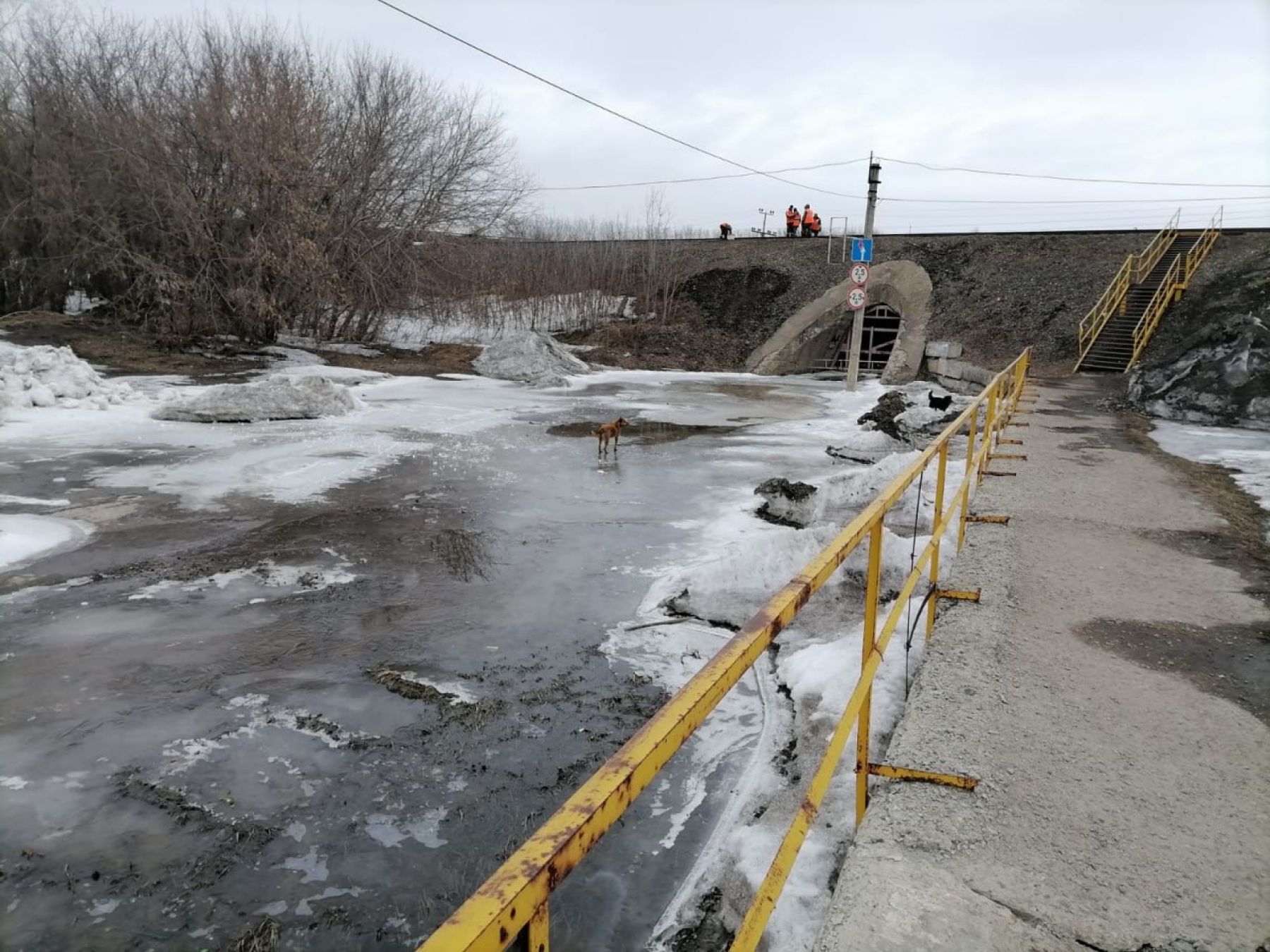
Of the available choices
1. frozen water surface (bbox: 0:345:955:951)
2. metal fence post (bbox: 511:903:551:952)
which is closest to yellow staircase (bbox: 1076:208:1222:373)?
frozen water surface (bbox: 0:345:955:951)

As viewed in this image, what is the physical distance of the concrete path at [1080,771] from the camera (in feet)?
7.14

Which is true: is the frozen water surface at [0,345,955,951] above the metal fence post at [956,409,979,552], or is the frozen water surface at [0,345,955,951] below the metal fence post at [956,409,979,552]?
below

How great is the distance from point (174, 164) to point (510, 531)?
756 inches

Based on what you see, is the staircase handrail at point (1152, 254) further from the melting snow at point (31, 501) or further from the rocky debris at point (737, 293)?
the melting snow at point (31, 501)

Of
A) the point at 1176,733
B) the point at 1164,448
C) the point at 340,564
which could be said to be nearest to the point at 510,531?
the point at 340,564

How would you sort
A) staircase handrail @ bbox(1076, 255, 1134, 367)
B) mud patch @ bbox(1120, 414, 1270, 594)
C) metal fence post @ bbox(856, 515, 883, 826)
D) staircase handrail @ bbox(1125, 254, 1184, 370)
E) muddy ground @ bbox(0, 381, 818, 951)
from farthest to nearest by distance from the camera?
1. staircase handrail @ bbox(1076, 255, 1134, 367)
2. staircase handrail @ bbox(1125, 254, 1184, 370)
3. mud patch @ bbox(1120, 414, 1270, 594)
4. muddy ground @ bbox(0, 381, 818, 951)
5. metal fence post @ bbox(856, 515, 883, 826)

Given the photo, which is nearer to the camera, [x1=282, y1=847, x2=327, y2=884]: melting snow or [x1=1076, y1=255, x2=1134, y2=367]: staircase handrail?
[x1=282, y1=847, x2=327, y2=884]: melting snow

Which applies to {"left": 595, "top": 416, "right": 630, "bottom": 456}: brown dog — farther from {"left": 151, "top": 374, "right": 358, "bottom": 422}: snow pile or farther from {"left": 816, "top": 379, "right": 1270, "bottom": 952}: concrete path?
{"left": 816, "top": 379, "right": 1270, "bottom": 952}: concrete path

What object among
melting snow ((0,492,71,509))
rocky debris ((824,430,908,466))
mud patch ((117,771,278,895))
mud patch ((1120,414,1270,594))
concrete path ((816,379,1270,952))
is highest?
mud patch ((1120,414,1270,594))

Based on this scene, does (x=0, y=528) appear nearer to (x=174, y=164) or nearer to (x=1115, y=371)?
(x=174, y=164)

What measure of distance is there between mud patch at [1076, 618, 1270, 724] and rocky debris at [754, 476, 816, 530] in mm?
4090

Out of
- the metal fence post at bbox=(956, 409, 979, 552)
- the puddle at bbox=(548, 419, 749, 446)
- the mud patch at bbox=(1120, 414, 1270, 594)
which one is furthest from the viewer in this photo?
the puddle at bbox=(548, 419, 749, 446)

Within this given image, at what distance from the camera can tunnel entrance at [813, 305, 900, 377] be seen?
28.7 metres

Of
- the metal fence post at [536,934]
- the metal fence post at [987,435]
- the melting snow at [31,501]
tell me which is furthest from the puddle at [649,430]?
the metal fence post at [536,934]
